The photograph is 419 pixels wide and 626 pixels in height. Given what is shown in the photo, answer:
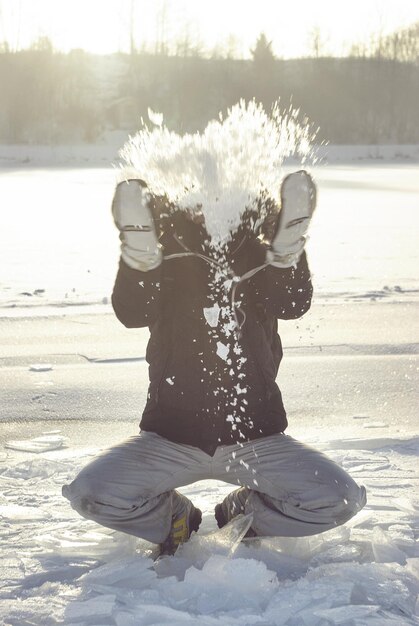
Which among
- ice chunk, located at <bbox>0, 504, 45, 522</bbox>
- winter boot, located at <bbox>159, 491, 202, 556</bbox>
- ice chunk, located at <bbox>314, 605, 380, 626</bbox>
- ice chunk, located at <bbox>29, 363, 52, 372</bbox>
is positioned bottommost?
ice chunk, located at <bbox>29, 363, 52, 372</bbox>

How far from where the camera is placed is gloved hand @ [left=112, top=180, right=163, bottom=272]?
229cm

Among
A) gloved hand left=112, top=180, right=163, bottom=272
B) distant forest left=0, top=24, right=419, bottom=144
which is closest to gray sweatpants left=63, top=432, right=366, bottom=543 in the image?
gloved hand left=112, top=180, right=163, bottom=272

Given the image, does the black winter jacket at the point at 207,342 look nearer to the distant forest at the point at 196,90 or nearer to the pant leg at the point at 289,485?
the pant leg at the point at 289,485

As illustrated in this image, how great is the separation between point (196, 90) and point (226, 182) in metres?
45.5

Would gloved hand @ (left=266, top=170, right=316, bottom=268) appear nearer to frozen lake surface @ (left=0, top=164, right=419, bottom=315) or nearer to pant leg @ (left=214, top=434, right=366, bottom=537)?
frozen lake surface @ (left=0, top=164, right=419, bottom=315)

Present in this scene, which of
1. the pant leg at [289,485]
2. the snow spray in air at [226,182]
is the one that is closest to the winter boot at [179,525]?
the pant leg at [289,485]

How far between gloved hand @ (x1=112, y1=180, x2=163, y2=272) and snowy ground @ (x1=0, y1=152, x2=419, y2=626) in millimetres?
763

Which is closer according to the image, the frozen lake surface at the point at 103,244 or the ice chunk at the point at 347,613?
the ice chunk at the point at 347,613

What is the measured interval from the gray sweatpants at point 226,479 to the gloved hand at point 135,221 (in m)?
0.49

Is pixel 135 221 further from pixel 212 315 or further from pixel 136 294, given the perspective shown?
pixel 212 315

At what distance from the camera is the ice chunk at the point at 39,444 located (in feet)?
10.7

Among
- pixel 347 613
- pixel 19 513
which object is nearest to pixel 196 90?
pixel 19 513

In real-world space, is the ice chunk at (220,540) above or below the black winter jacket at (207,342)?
below

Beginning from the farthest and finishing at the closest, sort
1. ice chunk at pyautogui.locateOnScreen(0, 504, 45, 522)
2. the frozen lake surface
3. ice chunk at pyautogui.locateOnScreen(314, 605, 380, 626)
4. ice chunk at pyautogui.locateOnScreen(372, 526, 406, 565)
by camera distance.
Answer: the frozen lake surface
ice chunk at pyautogui.locateOnScreen(0, 504, 45, 522)
ice chunk at pyautogui.locateOnScreen(372, 526, 406, 565)
ice chunk at pyautogui.locateOnScreen(314, 605, 380, 626)
